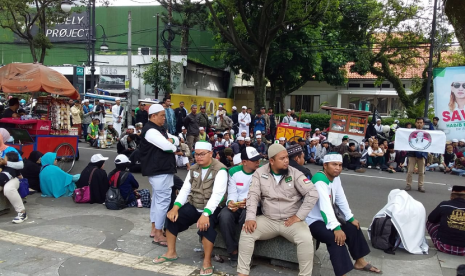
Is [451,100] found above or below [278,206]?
above

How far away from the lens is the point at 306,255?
163 inches

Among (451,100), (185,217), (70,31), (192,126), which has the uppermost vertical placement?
(70,31)

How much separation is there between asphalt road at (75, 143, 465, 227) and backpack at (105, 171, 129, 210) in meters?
2.14

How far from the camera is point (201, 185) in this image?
4973mm

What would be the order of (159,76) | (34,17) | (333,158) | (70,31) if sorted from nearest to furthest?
(333,158) < (34,17) < (159,76) < (70,31)

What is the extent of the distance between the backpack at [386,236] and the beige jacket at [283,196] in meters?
1.85

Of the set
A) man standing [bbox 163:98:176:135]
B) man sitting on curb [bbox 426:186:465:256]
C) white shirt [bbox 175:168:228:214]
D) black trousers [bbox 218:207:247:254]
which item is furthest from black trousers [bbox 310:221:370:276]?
man standing [bbox 163:98:176:135]

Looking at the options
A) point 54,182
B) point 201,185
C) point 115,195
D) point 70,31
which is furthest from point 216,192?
point 70,31

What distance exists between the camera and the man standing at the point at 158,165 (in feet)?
17.7

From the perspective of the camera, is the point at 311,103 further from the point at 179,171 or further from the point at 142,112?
the point at 179,171

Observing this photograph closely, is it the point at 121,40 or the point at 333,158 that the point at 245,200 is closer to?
the point at 333,158

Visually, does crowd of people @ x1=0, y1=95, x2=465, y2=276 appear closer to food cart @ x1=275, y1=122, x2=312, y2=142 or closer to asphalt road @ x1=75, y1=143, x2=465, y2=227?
asphalt road @ x1=75, y1=143, x2=465, y2=227

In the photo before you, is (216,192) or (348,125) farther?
(348,125)

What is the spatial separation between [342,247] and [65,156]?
8357mm
